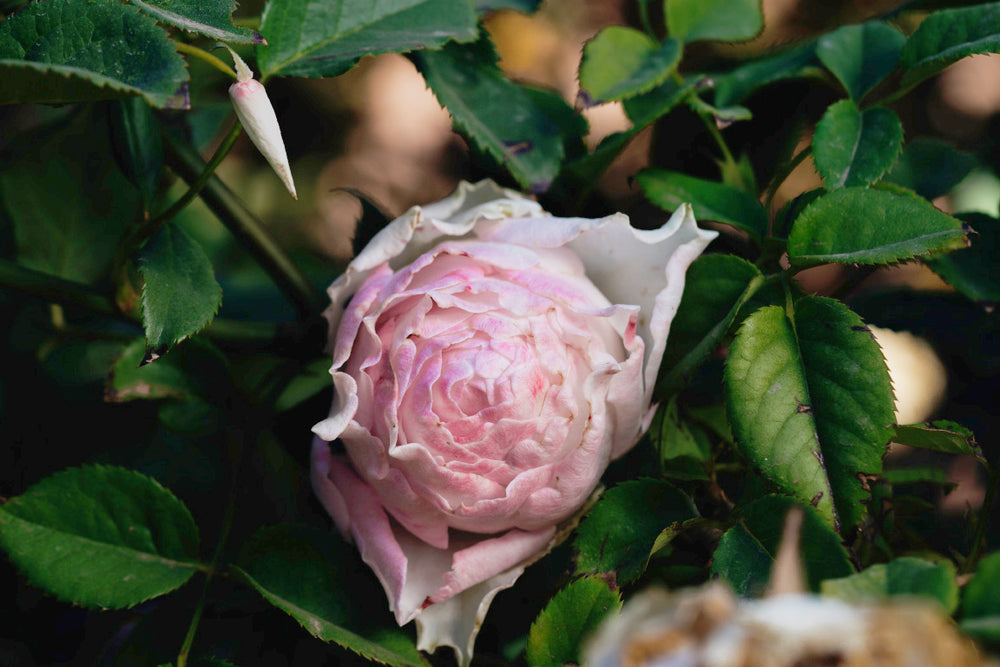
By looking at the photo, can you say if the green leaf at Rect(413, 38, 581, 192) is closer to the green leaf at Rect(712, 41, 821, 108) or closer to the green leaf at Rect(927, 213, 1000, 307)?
the green leaf at Rect(712, 41, 821, 108)

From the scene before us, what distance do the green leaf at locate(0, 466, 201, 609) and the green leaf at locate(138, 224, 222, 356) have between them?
12 centimetres

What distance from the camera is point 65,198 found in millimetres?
657

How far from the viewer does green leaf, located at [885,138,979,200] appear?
0.52 m

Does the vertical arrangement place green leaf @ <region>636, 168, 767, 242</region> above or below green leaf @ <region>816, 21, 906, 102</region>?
below

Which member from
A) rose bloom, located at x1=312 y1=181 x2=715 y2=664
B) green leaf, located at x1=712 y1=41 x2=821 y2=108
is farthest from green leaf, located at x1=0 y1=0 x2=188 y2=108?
green leaf, located at x1=712 y1=41 x2=821 y2=108

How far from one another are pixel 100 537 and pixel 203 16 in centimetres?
29

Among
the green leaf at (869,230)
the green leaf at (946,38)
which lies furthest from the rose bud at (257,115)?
the green leaf at (946,38)

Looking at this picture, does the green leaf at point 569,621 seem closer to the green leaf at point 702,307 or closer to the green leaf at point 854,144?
the green leaf at point 702,307

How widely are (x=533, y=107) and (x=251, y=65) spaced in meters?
0.18

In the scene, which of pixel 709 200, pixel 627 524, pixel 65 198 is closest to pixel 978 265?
pixel 709 200

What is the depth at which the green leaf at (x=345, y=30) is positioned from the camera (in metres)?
0.42

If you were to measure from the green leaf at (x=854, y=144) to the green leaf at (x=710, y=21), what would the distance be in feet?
0.40

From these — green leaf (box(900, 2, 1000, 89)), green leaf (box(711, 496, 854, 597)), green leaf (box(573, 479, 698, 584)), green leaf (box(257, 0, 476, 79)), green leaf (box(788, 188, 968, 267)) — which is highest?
green leaf (box(257, 0, 476, 79))

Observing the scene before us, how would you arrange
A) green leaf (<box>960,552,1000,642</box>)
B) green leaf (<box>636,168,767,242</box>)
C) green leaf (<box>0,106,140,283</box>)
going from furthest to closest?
green leaf (<box>0,106,140,283</box>) → green leaf (<box>636,168,767,242</box>) → green leaf (<box>960,552,1000,642</box>)
